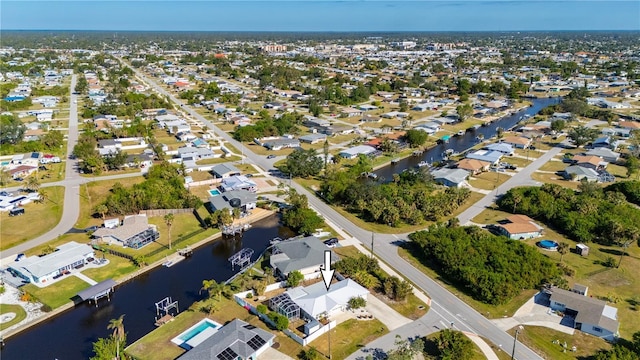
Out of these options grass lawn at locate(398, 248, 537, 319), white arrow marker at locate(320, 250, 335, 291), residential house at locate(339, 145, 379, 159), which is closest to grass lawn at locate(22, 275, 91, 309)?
white arrow marker at locate(320, 250, 335, 291)

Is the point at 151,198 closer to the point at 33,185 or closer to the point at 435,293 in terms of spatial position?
the point at 33,185

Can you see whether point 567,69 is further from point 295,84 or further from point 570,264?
point 570,264

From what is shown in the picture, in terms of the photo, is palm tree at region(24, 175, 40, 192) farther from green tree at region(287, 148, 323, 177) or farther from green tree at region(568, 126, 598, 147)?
green tree at region(568, 126, 598, 147)

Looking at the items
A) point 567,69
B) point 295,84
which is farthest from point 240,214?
point 567,69

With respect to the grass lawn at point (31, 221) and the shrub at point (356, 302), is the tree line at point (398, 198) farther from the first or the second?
the grass lawn at point (31, 221)

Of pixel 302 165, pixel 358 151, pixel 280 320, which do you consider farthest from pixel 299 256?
pixel 358 151

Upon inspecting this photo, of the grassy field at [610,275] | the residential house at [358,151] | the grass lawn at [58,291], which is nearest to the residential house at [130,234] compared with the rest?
the grass lawn at [58,291]
